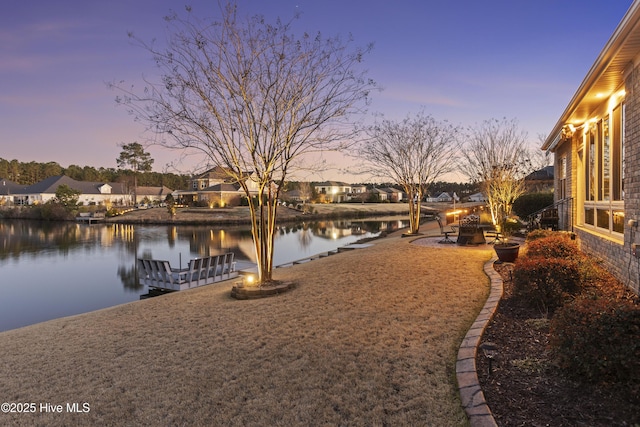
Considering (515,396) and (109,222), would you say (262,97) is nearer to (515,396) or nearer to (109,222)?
(515,396)

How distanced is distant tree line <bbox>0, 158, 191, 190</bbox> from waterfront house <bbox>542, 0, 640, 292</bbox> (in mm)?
83598

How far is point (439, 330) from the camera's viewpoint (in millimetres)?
4531

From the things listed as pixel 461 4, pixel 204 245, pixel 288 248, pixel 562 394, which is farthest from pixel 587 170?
pixel 204 245

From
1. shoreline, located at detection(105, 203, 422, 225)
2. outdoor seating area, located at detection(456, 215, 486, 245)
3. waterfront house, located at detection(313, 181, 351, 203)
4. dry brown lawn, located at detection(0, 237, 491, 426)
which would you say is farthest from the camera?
waterfront house, located at detection(313, 181, 351, 203)

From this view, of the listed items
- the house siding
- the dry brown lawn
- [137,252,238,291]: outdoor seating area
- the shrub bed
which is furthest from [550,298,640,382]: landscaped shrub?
[137,252,238,291]: outdoor seating area

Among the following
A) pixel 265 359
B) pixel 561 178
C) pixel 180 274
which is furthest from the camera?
pixel 561 178

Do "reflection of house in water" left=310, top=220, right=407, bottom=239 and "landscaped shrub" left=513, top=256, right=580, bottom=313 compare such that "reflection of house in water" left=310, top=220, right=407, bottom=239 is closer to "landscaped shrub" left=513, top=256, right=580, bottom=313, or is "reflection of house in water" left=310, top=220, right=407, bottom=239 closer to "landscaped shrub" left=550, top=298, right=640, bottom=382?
"landscaped shrub" left=513, top=256, right=580, bottom=313

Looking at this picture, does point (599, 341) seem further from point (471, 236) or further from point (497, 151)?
point (497, 151)

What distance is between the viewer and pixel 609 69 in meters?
5.94

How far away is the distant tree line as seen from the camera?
87062mm

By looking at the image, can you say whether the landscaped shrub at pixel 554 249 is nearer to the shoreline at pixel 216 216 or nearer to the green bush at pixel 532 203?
the green bush at pixel 532 203

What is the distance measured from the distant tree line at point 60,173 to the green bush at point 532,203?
75.9 m

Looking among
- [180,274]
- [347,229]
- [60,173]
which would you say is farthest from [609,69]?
[60,173]

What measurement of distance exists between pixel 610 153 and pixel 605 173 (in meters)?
0.65
